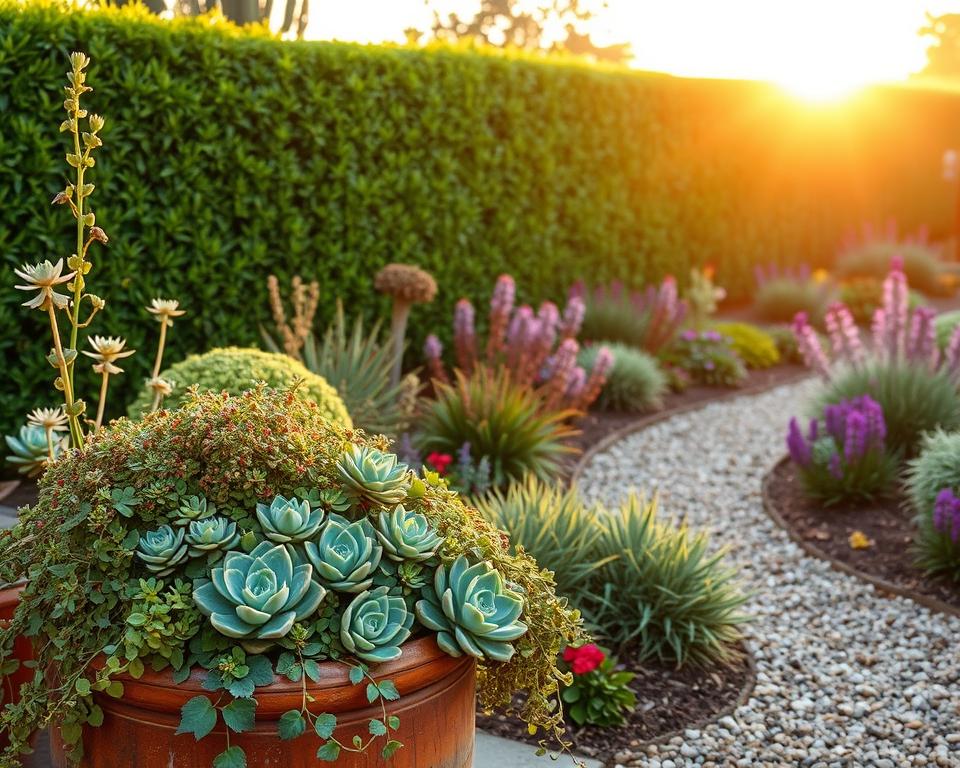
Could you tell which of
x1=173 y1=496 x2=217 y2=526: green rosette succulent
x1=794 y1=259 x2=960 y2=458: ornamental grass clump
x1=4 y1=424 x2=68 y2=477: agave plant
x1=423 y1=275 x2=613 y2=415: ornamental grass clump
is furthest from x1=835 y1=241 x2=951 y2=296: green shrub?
x1=173 y1=496 x2=217 y2=526: green rosette succulent

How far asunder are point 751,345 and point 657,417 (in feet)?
7.57

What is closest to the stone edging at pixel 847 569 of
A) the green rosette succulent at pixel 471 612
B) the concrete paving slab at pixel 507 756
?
the concrete paving slab at pixel 507 756

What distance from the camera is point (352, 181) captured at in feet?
20.7

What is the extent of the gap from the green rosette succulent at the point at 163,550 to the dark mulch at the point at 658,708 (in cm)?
149

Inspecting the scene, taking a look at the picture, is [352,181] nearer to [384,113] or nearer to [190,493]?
[384,113]

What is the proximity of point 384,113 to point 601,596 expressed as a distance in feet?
12.9

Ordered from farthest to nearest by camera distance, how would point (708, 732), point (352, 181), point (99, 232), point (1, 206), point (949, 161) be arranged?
1. point (949, 161)
2. point (352, 181)
3. point (1, 206)
4. point (708, 732)
5. point (99, 232)

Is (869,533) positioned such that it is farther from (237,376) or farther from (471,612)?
(471,612)

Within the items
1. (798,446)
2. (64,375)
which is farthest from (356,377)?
(64,375)

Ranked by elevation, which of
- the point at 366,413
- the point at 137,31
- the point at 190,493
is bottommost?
the point at 366,413

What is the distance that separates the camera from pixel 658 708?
3.32 m

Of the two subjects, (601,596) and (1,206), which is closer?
(601,596)

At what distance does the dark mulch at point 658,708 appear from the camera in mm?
3115

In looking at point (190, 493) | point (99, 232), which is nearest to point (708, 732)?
point (190, 493)
